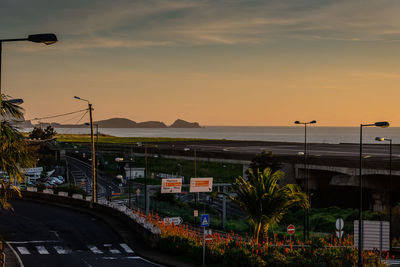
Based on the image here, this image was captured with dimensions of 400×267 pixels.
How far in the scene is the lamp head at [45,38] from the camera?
578 inches

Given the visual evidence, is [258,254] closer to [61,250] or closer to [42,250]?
[61,250]

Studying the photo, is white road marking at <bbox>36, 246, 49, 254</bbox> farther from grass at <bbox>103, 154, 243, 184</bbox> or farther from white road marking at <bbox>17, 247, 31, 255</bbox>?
grass at <bbox>103, 154, 243, 184</bbox>

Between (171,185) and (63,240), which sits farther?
(171,185)

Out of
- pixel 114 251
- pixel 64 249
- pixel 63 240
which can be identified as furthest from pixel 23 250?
pixel 114 251

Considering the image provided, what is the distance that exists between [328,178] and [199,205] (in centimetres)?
2277

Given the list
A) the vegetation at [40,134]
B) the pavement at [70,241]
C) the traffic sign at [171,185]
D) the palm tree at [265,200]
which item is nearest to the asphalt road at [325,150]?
the vegetation at [40,134]

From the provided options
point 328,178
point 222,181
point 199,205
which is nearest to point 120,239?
point 199,205

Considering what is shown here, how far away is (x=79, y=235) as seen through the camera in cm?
3133

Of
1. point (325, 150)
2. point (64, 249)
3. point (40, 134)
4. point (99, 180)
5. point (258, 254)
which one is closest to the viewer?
point (258, 254)

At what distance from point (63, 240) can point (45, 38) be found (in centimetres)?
1855

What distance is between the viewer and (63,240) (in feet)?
98.7

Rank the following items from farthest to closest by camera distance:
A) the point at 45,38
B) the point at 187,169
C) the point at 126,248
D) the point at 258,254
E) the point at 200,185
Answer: the point at 187,169 < the point at 200,185 < the point at 126,248 < the point at 258,254 < the point at 45,38

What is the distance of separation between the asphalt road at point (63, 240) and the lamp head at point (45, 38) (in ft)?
43.2

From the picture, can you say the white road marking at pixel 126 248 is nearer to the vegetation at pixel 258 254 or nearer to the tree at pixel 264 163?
the vegetation at pixel 258 254
